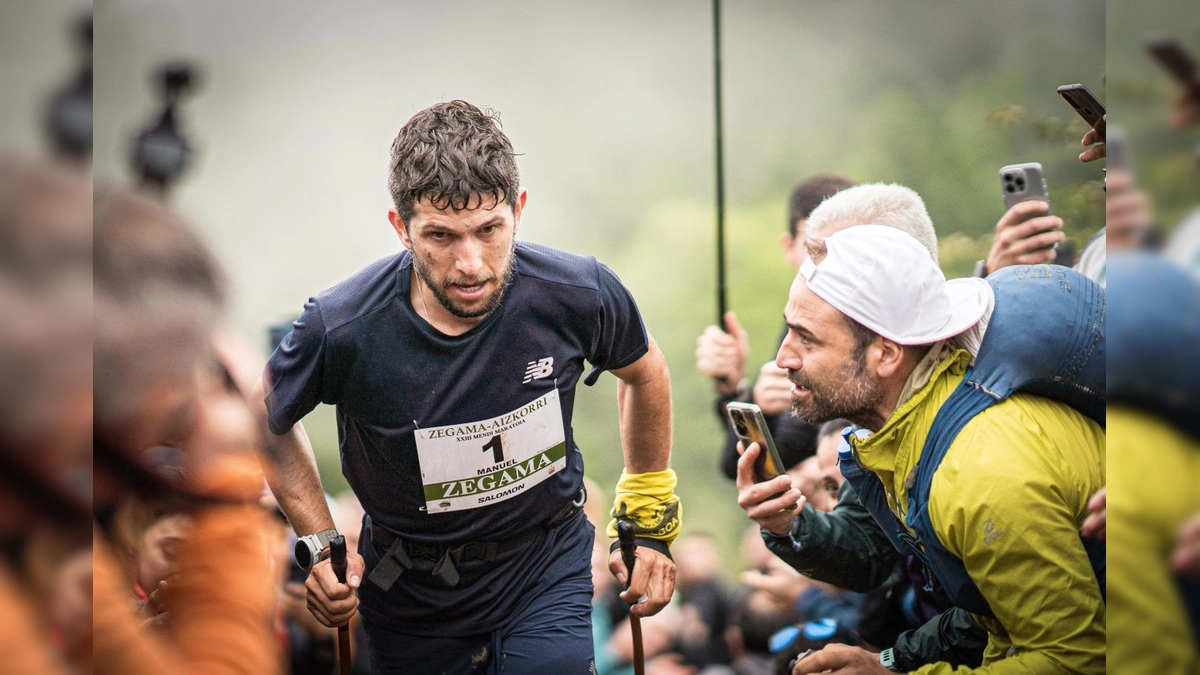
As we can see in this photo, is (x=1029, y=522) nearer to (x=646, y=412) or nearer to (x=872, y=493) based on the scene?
(x=872, y=493)

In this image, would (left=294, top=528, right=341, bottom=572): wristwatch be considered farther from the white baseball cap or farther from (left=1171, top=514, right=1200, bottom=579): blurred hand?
(left=1171, top=514, right=1200, bottom=579): blurred hand

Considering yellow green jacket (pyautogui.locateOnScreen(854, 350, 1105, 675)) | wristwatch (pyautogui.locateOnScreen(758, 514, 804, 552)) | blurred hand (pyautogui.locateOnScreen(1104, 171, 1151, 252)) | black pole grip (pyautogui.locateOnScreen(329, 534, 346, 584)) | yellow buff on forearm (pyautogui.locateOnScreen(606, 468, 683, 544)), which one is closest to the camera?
blurred hand (pyautogui.locateOnScreen(1104, 171, 1151, 252))

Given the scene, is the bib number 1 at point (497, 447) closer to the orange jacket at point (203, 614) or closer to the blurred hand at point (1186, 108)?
the orange jacket at point (203, 614)

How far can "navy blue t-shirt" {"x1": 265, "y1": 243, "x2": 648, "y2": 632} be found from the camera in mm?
2682

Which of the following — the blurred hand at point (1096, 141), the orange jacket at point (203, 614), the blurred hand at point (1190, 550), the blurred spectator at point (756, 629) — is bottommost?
the blurred spectator at point (756, 629)

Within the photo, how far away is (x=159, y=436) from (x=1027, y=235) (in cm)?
244

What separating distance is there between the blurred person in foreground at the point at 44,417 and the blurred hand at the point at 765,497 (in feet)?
6.09

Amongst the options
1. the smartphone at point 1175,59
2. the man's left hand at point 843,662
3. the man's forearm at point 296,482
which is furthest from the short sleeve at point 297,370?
the smartphone at point 1175,59

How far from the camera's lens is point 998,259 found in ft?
10.5

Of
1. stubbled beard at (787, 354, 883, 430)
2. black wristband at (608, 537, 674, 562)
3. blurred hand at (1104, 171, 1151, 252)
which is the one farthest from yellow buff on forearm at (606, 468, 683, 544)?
blurred hand at (1104, 171, 1151, 252)

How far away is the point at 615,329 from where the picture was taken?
2.87m

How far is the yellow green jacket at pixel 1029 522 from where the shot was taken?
7.11 ft

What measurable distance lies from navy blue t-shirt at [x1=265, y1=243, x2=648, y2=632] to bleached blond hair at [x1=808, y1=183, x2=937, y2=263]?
2.15 feet

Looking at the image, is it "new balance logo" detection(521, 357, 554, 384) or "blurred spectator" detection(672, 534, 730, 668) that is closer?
"new balance logo" detection(521, 357, 554, 384)
